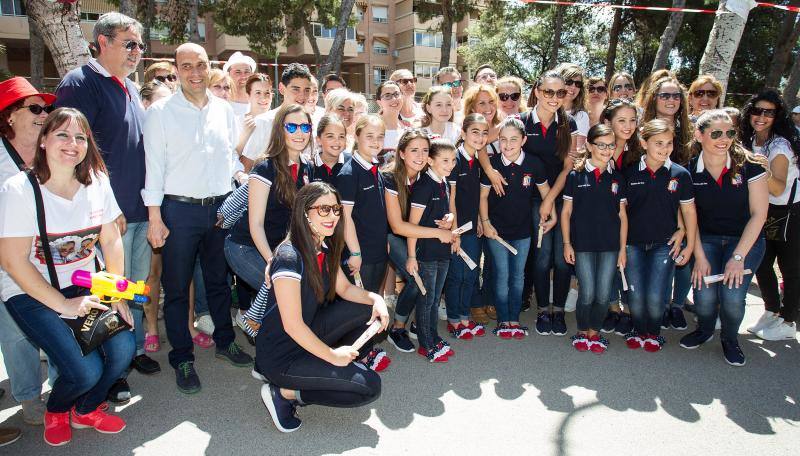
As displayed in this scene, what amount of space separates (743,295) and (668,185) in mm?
1036

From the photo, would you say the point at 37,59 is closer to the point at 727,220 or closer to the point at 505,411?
the point at 505,411

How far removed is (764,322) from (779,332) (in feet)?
0.55

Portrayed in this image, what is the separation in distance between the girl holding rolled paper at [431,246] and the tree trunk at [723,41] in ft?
16.8

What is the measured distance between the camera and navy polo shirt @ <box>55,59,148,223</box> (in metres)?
3.46

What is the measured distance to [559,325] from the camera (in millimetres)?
4691

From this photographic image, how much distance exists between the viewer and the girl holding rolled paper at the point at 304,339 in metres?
3.00

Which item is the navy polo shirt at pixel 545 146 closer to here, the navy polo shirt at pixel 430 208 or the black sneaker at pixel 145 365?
the navy polo shirt at pixel 430 208

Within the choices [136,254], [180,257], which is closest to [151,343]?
[136,254]

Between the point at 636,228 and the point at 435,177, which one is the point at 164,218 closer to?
the point at 435,177

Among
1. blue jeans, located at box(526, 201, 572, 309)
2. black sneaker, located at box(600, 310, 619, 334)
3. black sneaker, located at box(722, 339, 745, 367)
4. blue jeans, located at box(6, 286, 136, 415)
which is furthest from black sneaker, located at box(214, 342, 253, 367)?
black sneaker, located at box(722, 339, 745, 367)

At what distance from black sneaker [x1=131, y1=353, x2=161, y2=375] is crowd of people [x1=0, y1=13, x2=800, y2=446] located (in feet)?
0.07

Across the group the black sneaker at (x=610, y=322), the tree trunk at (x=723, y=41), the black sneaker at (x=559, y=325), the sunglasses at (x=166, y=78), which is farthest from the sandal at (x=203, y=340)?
the tree trunk at (x=723, y=41)

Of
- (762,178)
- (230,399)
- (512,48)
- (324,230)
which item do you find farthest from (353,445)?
(512,48)

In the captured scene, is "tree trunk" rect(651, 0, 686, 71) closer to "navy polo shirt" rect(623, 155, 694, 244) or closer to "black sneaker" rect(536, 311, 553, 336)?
"navy polo shirt" rect(623, 155, 694, 244)
